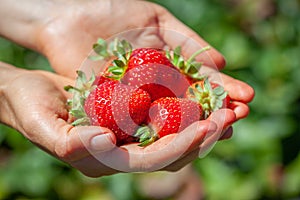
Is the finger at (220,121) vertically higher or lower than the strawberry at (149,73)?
lower

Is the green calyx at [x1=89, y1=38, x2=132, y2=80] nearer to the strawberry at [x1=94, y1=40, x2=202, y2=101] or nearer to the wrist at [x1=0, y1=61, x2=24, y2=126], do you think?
the strawberry at [x1=94, y1=40, x2=202, y2=101]

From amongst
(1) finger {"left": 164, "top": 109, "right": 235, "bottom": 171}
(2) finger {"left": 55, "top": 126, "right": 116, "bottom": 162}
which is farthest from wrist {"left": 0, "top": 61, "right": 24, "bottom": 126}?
(1) finger {"left": 164, "top": 109, "right": 235, "bottom": 171}

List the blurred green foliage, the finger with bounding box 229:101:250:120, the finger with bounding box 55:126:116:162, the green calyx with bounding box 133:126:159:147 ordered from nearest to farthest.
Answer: the finger with bounding box 55:126:116:162 < the green calyx with bounding box 133:126:159:147 < the finger with bounding box 229:101:250:120 < the blurred green foliage

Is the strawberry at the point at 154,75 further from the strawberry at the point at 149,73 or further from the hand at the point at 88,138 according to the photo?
the hand at the point at 88,138

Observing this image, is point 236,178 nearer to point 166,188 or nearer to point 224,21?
point 166,188

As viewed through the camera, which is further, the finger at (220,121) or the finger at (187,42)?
the finger at (187,42)

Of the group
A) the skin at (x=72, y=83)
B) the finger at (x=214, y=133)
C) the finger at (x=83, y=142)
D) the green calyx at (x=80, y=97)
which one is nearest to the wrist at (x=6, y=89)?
the skin at (x=72, y=83)

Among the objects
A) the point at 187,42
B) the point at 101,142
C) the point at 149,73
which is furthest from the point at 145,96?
the point at 187,42

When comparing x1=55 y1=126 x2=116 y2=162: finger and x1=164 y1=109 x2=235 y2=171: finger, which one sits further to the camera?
x1=164 y1=109 x2=235 y2=171: finger
